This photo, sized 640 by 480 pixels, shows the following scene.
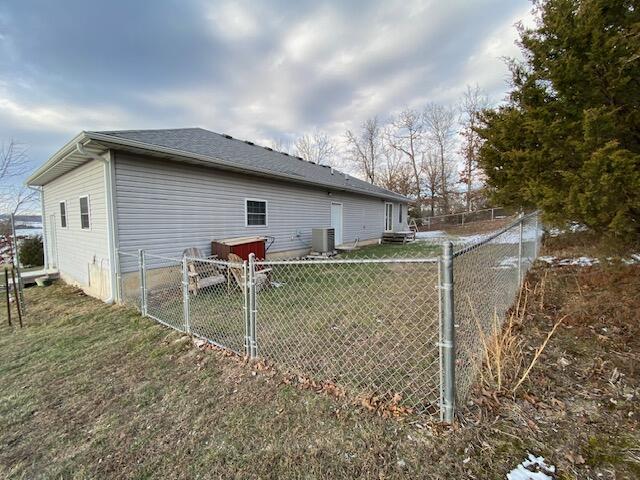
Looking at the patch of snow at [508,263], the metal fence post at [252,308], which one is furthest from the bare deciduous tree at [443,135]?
the metal fence post at [252,308]

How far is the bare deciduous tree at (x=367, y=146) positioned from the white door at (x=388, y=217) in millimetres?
13308

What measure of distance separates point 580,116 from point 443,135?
2858cm

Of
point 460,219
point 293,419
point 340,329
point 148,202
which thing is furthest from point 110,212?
point 460,219

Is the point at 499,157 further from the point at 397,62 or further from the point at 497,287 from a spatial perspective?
the point at 397,62

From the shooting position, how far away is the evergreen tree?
2.43 m


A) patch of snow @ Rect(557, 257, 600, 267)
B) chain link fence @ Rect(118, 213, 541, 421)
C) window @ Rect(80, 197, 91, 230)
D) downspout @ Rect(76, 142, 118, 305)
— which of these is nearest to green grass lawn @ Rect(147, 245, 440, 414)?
chain link fence @ Rect(118, 213, 541, 421)

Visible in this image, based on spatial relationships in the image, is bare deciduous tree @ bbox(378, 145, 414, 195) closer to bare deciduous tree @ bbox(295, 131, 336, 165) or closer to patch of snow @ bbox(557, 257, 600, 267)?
bare deciduous tree @ bbox(295, 131, 336, 165)

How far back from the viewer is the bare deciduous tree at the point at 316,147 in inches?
1232

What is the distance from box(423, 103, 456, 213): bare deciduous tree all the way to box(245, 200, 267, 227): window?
24231mm

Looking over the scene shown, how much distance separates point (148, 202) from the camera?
614cm

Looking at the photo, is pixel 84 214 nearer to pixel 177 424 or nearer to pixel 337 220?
pixel 177 424

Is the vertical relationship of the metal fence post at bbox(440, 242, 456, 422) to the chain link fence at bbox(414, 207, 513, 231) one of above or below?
below

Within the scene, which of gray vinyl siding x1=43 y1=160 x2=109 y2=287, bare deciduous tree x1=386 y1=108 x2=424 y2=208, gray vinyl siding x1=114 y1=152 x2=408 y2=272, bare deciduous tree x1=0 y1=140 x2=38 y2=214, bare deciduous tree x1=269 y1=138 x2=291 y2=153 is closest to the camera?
gray vinyl siding x1=114 y1=152 x2=408 y2=272

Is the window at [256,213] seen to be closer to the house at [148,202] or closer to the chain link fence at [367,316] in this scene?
the house at [148,202]
